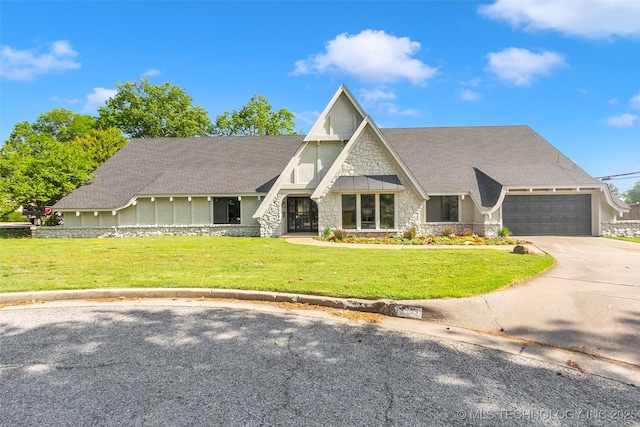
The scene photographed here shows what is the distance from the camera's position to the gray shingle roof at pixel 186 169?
2030cm

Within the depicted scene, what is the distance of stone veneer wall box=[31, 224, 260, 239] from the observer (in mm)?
20000

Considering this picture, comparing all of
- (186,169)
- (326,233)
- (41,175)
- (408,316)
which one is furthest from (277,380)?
(41,175)

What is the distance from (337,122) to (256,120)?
91.0ft

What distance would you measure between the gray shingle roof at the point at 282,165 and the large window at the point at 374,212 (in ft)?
9.50

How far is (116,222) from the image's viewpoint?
2030 centimetres

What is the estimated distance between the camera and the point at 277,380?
3482 millimetres

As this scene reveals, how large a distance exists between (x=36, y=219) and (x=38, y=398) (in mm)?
24656

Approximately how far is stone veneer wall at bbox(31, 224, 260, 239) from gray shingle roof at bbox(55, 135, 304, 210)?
1378 mm

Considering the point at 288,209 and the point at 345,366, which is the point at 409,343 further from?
the point at 288,209

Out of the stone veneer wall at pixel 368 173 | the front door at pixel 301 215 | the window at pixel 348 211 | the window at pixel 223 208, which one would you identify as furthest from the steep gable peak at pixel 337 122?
the window at pixel 223 208

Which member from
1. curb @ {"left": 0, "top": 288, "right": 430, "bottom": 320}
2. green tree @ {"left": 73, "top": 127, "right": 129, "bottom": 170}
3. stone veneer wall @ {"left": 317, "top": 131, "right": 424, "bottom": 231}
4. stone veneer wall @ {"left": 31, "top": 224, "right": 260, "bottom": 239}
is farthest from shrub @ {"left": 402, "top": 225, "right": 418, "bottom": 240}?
green tree @ {"left": 73, "top": 127, "right": 129, "bottom": 170}

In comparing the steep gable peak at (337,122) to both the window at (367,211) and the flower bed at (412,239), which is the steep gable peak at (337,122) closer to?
the window at (367,211)

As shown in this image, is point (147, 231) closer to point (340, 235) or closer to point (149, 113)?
point (340, 235)

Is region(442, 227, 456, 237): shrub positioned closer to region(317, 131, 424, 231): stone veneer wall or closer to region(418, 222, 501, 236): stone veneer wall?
region(418, 222, 501, 236): stone veneer wall
